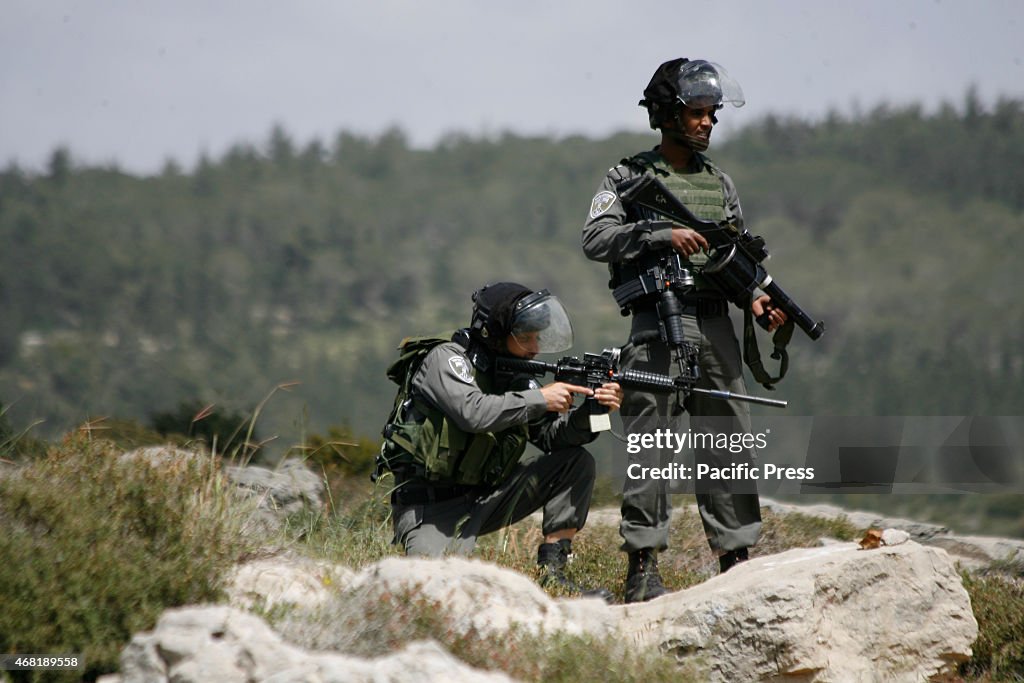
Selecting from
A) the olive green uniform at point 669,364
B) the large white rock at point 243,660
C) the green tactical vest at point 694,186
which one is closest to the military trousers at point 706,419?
the olive green uniform at point 669,364

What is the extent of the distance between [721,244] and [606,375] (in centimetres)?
72

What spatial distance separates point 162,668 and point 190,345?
145 ft

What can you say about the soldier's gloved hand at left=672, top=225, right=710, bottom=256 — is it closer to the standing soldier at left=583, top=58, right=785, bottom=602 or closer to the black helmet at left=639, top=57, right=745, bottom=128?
the standing soldier at left=583, top=58, right=785, bottom=602

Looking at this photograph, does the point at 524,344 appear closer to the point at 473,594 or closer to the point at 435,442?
the point at 435,442

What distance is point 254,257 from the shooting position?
51.6m

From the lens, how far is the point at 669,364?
514cm

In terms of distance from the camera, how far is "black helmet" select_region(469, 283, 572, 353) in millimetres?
5148

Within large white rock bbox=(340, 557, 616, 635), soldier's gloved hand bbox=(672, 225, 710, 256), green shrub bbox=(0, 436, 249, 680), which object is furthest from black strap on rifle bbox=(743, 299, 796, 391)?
green shrub bbox=(0, 436, 249, 680)

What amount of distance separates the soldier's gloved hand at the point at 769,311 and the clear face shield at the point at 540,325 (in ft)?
2.57

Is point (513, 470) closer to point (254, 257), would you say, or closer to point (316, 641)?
point (316, 641)

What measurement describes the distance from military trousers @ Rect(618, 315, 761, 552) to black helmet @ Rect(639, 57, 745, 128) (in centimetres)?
87

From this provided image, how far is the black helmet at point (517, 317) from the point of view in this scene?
5.15 meters

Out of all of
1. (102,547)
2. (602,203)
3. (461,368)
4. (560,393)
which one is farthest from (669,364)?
(102,547)

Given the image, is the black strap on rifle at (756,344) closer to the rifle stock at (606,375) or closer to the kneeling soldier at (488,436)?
the rifle stock at (606,375)
